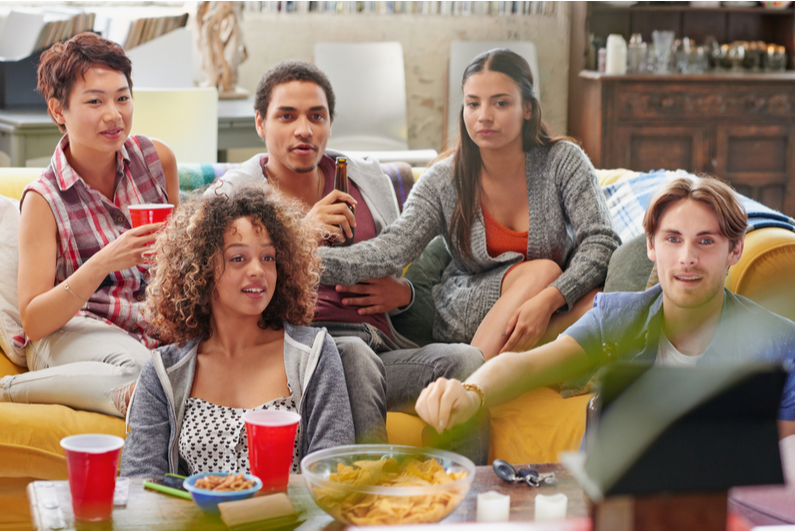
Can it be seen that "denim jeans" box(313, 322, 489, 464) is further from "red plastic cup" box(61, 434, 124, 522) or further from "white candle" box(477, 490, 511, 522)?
"red plastic cup" box(61, 434, 124, 522)

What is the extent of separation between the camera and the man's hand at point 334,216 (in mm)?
1801

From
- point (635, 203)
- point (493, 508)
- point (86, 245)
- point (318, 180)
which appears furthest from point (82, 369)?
point (635, 203)

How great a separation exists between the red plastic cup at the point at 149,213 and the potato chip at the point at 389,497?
2.72ft

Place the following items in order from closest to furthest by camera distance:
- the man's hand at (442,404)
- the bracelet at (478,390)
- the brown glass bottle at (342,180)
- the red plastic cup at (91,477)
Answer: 1. the red plastic cup at (91,477)
2. the man's hand at (442,404)
3. the bracelet at (478,390)
4. the brown glass bottle at (342,180)

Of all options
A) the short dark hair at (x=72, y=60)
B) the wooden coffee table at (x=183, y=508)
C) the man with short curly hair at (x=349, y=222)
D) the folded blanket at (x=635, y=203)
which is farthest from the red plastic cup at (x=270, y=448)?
the folded blanket at (x=635, y=203)

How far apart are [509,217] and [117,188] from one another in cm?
95

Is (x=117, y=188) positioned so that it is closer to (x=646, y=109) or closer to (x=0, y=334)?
(x=0, y=334)

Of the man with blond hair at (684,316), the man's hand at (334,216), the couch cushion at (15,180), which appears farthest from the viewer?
the couch cushion at (15,180)

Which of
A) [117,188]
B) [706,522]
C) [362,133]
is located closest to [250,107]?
[362,133]

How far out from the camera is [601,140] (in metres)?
→ 4.54

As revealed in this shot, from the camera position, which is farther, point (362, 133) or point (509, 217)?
point (362, 133)

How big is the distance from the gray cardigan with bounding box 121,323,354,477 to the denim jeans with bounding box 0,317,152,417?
0.24 meters

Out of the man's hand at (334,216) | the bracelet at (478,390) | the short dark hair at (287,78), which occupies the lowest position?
the bracelet at (478,390)

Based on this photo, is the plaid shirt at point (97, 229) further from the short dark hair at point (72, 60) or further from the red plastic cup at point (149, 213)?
the red plastic cup at point (149, 213)
